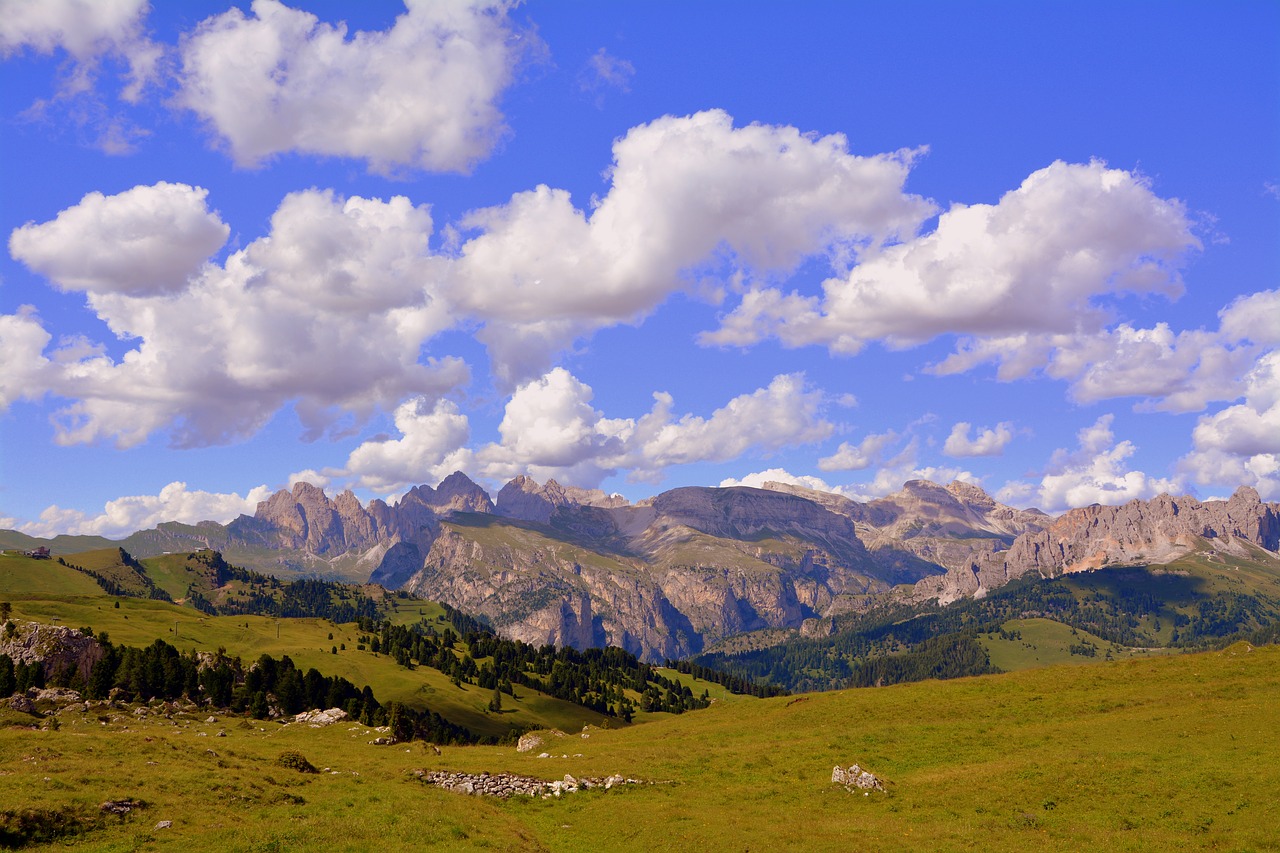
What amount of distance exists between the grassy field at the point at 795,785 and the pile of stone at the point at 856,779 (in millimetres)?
1256

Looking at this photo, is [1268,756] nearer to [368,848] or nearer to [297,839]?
[368,848]

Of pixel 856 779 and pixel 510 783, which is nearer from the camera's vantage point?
pixel 856 779

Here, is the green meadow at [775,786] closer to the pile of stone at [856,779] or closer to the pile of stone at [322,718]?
the pile of stone at [856,779]

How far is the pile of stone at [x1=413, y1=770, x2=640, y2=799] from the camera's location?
63500 mm

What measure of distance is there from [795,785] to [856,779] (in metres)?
5.07

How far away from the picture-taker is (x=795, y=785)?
65125 mm

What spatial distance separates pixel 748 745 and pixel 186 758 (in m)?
54.0

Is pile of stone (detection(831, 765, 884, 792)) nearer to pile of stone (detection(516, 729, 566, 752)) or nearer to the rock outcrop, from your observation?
pile of stone (detection(516, 729, 566, 752))

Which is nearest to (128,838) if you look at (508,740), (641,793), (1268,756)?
(641,793)

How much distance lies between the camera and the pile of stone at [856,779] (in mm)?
61750

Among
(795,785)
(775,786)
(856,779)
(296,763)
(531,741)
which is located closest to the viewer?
(856,779)

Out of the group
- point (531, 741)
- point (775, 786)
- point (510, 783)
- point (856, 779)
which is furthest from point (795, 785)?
point (531, 741)

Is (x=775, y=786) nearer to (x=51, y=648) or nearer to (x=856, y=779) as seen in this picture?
(x=856, y=779)

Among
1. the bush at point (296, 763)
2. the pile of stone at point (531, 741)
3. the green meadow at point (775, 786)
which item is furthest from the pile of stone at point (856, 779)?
the pile of stone at point (531, 741)
